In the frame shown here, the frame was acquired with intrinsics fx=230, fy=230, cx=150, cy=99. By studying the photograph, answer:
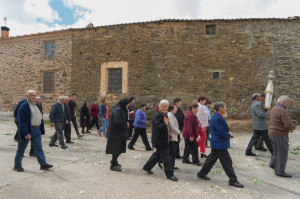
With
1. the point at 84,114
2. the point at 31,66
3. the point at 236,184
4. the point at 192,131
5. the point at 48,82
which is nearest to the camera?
the point at 236,184

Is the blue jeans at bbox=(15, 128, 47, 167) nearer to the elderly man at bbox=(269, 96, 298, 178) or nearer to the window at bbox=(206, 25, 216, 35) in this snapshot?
the elderly man at bbox=(269, 96, 298, 178)

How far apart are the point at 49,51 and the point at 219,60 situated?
10.4m

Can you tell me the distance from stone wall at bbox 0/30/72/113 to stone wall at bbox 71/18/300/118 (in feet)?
15.7

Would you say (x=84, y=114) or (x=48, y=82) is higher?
(x=48, y=82)

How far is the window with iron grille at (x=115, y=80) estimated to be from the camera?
42.7 ft

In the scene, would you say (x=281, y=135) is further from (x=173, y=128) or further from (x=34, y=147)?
(x=34, y=147)

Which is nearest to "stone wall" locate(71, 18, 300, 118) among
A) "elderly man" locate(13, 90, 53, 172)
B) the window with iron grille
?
the window with iron grille

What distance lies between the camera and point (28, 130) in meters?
4.70

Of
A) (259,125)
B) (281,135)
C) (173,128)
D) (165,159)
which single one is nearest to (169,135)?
(173,128)

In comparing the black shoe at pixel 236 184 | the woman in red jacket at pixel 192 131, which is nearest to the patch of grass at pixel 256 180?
the black shoe at pixel 236 184

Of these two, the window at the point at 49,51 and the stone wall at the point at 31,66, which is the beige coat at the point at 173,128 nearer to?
the stone wall at the point at 31,66

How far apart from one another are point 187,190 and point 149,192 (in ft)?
2.17

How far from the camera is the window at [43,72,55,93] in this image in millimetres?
14453

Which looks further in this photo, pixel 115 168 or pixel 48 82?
pixel 48 82
